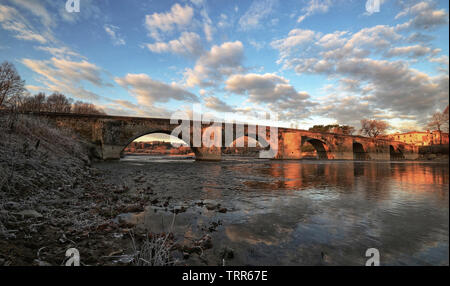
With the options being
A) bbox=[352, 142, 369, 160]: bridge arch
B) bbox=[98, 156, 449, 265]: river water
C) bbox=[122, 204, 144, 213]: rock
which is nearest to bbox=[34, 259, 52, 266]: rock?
bbox=[98, 156, 449, 265]: river water

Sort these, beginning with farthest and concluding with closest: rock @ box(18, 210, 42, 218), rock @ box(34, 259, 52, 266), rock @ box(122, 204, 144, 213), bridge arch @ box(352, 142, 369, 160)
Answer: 1. bridge arch @ box(352, 142, 369, 160)
2. rock @ box(122, 204, 144, 213)
3. rock @ box(18, 210, 42, 218)
4. rock @ box(34, 259, 52, 266)

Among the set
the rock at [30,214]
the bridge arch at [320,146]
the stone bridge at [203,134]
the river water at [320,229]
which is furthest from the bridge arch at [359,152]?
the rock at [30,214]

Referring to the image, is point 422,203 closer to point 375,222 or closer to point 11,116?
point 375,222

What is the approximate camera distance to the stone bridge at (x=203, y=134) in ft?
85.3

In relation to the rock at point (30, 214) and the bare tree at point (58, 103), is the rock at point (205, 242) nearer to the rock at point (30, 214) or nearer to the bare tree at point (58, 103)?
the rock at point (30, 214)

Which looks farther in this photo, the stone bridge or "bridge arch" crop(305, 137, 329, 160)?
"bridge arch" crop(305, 137, 329, 160)

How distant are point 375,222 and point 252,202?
9.41 feet

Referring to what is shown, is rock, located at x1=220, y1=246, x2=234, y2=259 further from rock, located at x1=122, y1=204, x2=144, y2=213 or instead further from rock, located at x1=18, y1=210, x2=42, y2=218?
rock, located at x1=18, y1=210, x2=42, y2=218

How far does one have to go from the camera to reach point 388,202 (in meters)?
5.21

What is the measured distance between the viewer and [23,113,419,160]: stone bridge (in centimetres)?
2598

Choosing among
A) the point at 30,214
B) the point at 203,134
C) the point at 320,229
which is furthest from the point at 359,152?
the point at 30,214

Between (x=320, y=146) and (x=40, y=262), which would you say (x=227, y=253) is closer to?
(x=40, y=262)
